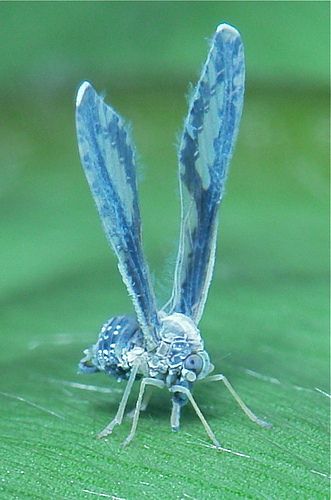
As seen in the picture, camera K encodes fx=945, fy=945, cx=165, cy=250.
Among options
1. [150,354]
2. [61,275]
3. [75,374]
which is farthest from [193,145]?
[61,275]

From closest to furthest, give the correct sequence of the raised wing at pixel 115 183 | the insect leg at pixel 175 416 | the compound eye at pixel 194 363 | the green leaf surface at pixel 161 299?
1. the green leaf surface at pixel 161 299
2. the raised wing at pixel 115 183
3. the insect leg at pixel 175 416
4. the compound eye at pixel 194 363

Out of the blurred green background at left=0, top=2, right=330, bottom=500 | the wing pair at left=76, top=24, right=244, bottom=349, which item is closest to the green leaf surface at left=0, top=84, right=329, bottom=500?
the blurred green background at left=0, top=2, right=330, bottom=500

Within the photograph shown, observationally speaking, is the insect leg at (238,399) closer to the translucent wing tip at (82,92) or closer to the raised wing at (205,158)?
the raised wing at (205,158)

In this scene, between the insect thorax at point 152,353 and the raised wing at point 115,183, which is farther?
the insect thorax at point 152,353

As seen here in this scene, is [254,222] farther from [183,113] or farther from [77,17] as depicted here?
[77,17]

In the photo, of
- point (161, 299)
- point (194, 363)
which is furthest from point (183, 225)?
point (194, 363)

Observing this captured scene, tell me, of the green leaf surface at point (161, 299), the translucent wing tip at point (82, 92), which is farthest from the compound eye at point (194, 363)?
the translucent wing tip at point (82, 92)

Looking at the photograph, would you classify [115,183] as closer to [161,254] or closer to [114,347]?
[114,347]
